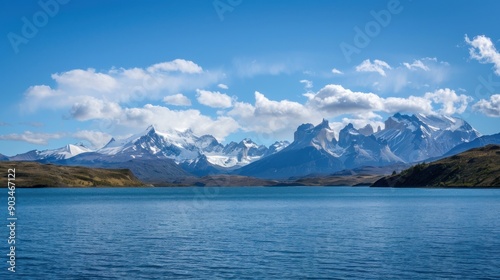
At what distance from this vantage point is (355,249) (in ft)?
227

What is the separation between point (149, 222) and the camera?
369 ft

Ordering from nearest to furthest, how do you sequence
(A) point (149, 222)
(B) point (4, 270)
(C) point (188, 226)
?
1. (B) point (4, 270)
2. (C) point (188, 226)
3. (A) point (149, 222)

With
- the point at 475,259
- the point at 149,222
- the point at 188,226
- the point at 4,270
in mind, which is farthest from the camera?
the point at 149,222

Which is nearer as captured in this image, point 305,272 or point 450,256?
point 305,272

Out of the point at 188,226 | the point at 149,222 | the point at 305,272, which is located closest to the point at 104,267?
the point at 305,272

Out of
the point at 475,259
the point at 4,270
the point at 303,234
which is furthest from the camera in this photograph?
the point at 303,234

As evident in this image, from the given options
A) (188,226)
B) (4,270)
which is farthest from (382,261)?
(188,226)

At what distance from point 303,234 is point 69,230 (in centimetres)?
4208

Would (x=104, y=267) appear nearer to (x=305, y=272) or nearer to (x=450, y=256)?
(x=305, y=272)

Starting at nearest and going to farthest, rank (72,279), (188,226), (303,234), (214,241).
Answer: (72,279) → (214,241) → (303,234) → (188,226)

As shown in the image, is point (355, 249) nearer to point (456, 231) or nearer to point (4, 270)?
point (456, 231)

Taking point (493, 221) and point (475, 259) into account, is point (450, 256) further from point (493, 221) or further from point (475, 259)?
point (493, 221)

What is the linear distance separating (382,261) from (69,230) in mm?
58993

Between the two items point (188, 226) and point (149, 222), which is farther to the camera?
point (149, 222)
